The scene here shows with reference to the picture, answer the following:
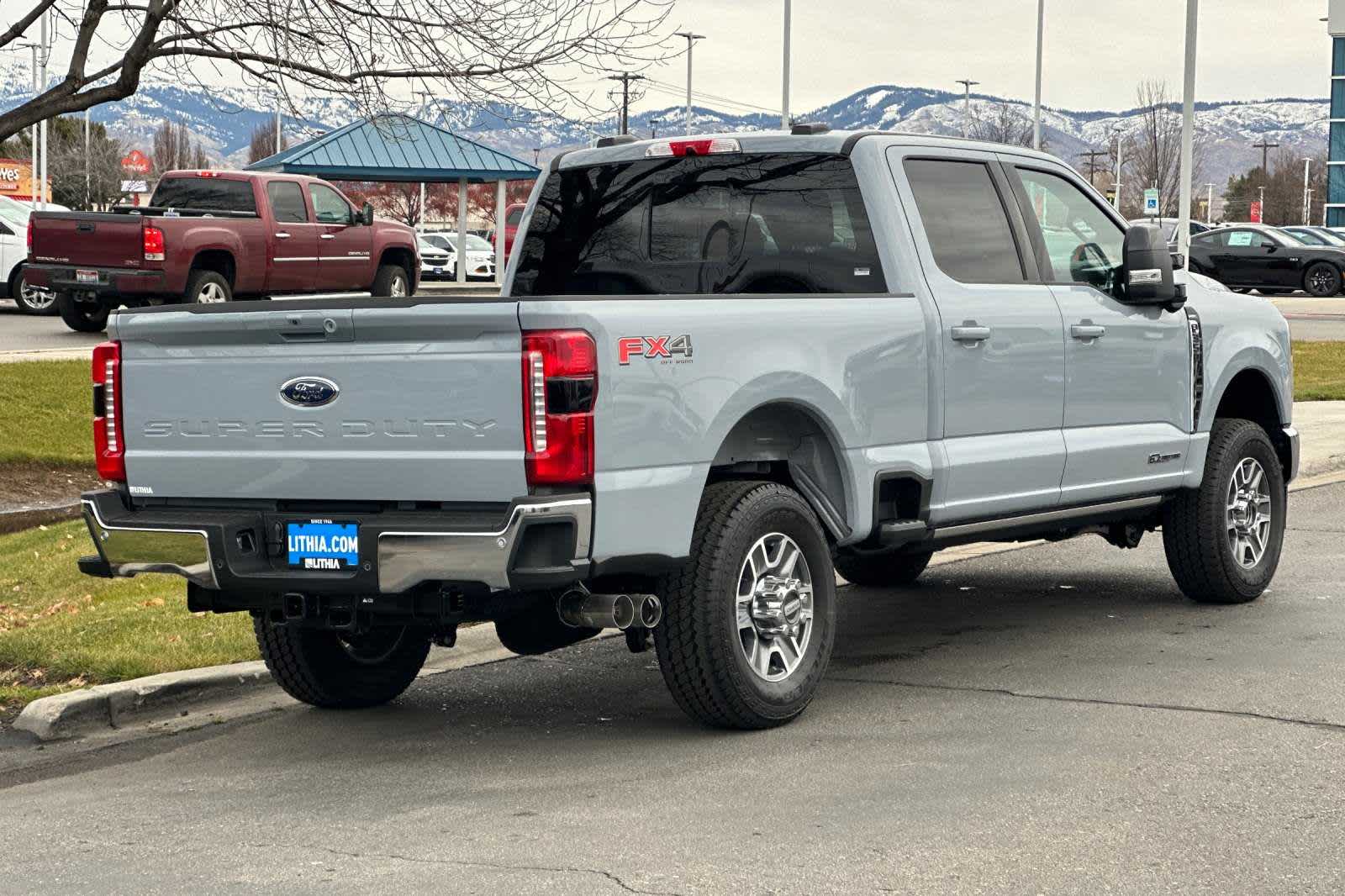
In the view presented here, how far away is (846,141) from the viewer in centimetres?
763

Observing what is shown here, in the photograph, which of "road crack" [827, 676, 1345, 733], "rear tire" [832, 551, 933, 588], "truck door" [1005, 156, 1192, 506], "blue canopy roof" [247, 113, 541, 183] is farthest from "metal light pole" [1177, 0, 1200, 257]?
"road crack" [827, 676, 1345, 733]

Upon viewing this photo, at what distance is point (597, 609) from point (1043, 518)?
2568 millimetres

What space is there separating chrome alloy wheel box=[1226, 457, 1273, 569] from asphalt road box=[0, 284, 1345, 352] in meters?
9.91

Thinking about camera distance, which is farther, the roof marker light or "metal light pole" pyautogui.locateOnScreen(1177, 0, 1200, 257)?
"metal light pole" pyautogui.locateOnScreen(1177, 0, 1200, 257)

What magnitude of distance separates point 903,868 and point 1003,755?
131 centimetres

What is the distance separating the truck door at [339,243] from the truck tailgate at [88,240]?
317 cm

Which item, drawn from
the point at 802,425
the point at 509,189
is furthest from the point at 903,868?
the point at 509,189

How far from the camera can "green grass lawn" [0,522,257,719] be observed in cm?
798

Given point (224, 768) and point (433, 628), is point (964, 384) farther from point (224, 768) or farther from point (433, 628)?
point (224, 768)

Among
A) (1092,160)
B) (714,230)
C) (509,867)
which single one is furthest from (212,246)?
(1092,160)

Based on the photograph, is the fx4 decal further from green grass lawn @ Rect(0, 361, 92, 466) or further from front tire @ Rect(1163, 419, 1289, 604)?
green grass lawn @ Rect(0, 361, 92, 466)

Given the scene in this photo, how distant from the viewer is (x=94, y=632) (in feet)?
28.7

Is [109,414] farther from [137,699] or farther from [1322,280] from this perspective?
[1322,280]

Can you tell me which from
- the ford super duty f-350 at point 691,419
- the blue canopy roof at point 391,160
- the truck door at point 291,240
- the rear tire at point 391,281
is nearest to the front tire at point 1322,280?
the blue canopy roof at point 391,160
